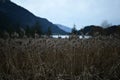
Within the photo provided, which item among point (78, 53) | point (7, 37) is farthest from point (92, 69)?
point (7, 37)

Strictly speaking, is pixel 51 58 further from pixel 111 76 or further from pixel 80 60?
pixel 111 76

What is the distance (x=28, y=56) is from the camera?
4.24 meters

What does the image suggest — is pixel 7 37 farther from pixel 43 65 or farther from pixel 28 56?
pixel 43 65

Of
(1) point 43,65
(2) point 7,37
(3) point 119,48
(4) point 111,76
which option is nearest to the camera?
(4) point 111,76

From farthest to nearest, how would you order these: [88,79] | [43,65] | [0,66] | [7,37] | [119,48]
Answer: [7,37] → [119,48] → [0,66] → [43,65] → [88,79]

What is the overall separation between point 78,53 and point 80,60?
10.3 inches

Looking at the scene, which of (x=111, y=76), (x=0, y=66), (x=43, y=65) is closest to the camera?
(x=111, y=76)

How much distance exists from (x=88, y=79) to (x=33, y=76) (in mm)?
1058

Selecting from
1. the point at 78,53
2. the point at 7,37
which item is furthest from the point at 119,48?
the point at 7,37

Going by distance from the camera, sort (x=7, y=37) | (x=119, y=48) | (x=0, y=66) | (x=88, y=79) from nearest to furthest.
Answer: (x=88, y=79) < (x=0, y=66) < (x=119, y=48) < (x=7, y=37)

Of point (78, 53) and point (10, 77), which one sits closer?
point (10, 77)

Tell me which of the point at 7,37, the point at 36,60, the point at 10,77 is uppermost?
the point at 7,37

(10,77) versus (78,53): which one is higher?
(78,53)

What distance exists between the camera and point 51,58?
4230 millimetres
